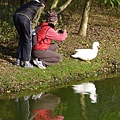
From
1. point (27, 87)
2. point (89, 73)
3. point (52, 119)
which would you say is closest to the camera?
point (52, 119)

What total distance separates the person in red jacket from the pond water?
980 mm

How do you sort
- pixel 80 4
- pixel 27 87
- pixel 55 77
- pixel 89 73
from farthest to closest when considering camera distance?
pixel 80 4 < pixel 89 73 < pixel 55 77 < pixel 27 87

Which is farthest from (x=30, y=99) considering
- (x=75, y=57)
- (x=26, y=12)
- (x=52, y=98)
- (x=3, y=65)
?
(x=75, y=57)

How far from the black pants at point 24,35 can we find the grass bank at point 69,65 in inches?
13.0

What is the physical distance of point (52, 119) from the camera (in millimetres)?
7000

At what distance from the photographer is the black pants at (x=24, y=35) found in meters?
9.16

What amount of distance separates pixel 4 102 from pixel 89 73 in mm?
2915

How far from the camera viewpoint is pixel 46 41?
9.63 metres

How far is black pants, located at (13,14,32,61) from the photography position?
9.16 meters

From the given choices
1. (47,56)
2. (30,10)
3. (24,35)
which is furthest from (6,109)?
(30,10)

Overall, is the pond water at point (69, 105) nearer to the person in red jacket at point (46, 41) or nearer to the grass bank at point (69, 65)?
the grass bank at point (69, 65)

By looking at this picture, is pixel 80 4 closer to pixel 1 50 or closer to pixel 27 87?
pixel 1 50

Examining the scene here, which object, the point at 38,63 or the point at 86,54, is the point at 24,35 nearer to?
the point at 38,63

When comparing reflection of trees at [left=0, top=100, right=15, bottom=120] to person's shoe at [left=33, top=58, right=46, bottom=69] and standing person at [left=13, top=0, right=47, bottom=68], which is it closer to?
standing person at [left=13, top=0, right=47, bottom=68]
